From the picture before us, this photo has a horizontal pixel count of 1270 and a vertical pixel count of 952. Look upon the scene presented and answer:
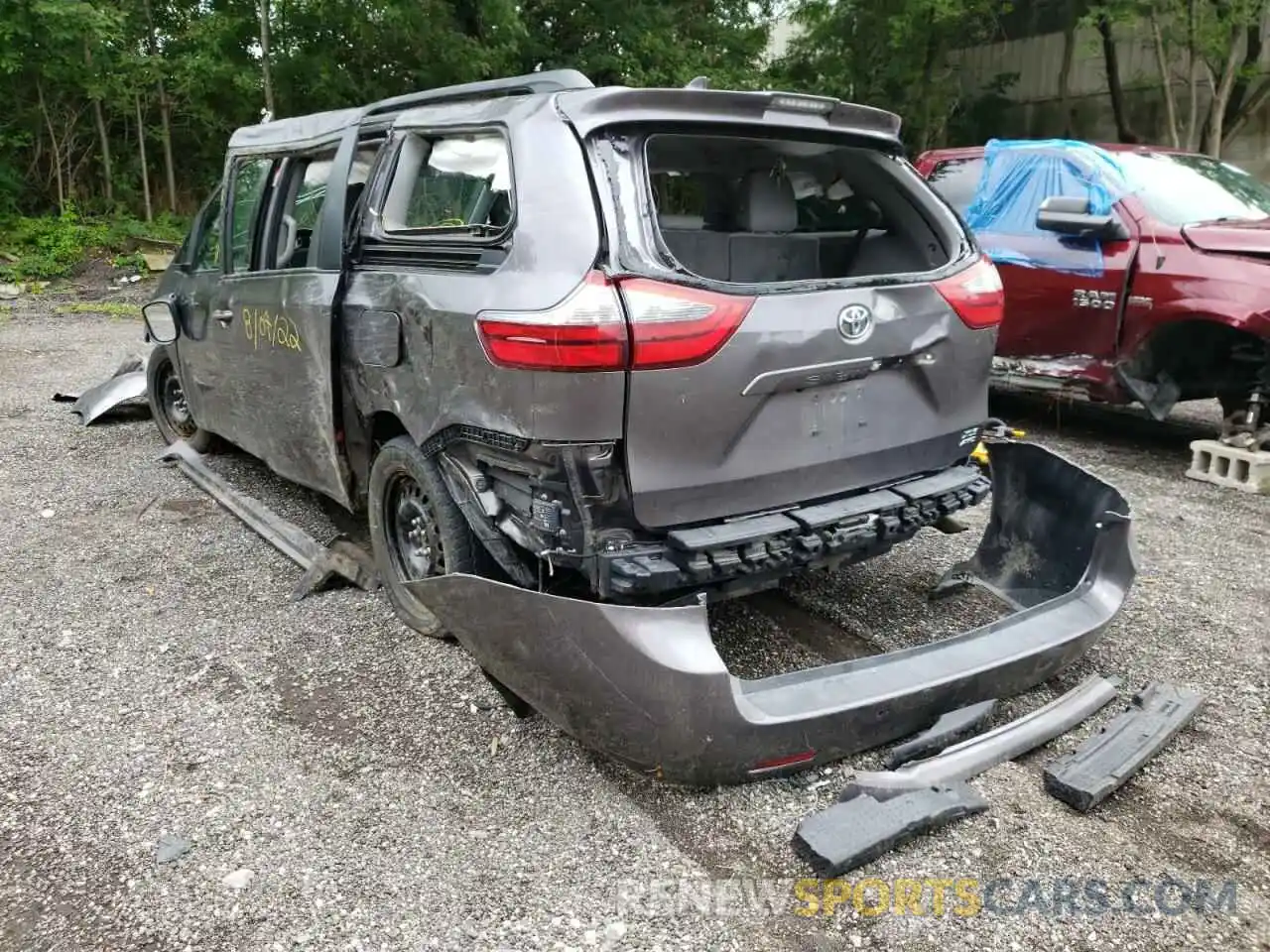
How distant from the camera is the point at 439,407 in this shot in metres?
3.17

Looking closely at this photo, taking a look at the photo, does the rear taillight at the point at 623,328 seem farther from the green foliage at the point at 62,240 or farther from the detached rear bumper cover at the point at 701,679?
the green foliage at the point at 62,240

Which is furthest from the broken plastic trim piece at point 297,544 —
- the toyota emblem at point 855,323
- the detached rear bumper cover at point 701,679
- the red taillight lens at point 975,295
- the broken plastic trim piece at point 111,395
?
the red taillight lens at point 975,295

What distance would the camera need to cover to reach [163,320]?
5504 millimetres

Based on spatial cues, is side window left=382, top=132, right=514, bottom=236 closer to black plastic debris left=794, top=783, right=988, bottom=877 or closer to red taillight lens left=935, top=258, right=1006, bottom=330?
red taillight lens left=935, top=258, right=1006, bottom=330

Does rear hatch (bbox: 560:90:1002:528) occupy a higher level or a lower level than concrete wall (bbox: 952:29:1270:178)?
lower

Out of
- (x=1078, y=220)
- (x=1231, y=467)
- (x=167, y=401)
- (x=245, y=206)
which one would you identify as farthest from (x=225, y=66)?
(x=1231, y=467)

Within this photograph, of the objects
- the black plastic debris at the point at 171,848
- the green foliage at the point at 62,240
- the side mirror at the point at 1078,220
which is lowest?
the black plastic debris at the point at 171,848

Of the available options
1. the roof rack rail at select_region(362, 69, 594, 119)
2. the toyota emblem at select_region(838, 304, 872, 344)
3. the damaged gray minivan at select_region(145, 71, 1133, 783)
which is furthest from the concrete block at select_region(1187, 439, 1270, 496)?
the roof rack rail at select_region(362, 69, 594, 119)

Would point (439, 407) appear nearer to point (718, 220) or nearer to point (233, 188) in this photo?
point (718, 220)

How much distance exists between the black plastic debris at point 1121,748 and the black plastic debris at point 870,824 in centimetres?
26

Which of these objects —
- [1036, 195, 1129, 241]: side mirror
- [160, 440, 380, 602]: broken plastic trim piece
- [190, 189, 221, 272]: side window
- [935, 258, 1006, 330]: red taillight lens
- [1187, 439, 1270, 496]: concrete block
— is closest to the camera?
[935, 258, 1006, 330]: red taillight lens

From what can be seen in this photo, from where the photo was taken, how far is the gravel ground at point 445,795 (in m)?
2.34

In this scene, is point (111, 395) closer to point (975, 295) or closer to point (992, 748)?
point (975, 295)

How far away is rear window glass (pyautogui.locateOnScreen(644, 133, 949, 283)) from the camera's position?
3.63m
